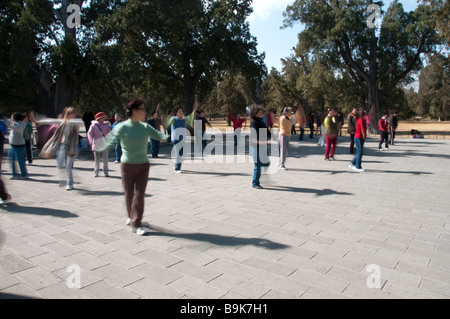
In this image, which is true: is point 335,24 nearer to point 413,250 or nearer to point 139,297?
point 413,250

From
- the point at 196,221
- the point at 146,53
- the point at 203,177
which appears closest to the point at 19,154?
the point at 203,177

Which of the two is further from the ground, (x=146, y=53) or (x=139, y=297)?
(x=146, y=53)

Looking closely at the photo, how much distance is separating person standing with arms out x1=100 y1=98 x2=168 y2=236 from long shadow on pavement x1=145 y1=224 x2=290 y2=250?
11.6 inches

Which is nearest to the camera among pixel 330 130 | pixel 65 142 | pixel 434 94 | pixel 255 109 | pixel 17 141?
pixel 65 142

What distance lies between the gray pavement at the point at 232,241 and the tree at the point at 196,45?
12975 millimetres

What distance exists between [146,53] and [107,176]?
42.9 feet

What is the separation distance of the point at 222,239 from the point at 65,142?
4.75 m

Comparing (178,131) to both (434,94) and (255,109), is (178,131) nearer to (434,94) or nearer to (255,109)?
(255,109)

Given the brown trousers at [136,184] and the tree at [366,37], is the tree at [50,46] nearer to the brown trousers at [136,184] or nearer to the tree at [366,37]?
the brown trousers at [136,184]

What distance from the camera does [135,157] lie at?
464 centimetres

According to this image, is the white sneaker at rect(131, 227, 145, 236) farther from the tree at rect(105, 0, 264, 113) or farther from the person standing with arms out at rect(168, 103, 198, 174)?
the tree at rect(105, 0, 264, 113)

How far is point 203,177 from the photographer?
30.6 ft

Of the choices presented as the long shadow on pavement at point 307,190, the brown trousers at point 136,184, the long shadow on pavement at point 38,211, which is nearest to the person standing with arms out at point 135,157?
the brown trousers at point 136,184

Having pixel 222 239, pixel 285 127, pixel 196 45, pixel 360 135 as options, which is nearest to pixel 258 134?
pixel 285 127
